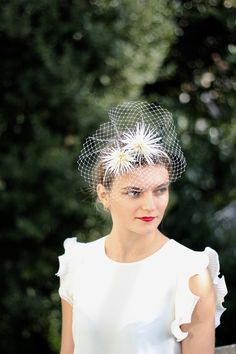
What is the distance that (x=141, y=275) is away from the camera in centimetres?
203

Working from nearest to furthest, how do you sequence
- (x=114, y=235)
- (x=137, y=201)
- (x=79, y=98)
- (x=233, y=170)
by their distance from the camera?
(x=137, y=201), (x=114, y=235), (x=79, y=98), (x=233, y=170)

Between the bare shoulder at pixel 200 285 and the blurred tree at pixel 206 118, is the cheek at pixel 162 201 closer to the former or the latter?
the bare shoulder at pixel 200 285

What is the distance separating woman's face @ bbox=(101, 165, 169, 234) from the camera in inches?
78.4

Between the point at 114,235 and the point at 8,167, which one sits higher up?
the point at 114,235

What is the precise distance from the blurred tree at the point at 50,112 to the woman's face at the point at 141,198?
94.0 inches

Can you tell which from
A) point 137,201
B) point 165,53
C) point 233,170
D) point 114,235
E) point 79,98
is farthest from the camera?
point 233,170

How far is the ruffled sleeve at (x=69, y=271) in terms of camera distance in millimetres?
2217

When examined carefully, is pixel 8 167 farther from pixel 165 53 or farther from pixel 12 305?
pixel 165 53

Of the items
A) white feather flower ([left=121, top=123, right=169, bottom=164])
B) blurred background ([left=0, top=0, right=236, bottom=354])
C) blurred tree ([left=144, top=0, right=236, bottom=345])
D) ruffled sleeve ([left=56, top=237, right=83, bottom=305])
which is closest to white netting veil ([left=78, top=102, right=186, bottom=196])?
white feather flower ([left=121, top=123, right=169, bottom=164])

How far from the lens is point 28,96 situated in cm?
461

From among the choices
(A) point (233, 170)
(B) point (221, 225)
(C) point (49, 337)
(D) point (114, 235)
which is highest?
(D) point (114, 235)

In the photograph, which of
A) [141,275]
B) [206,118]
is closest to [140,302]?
[141,275]

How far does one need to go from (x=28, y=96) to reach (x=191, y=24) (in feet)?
4.42

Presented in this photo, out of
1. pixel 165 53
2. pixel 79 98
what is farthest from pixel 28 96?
pixel 165 53
